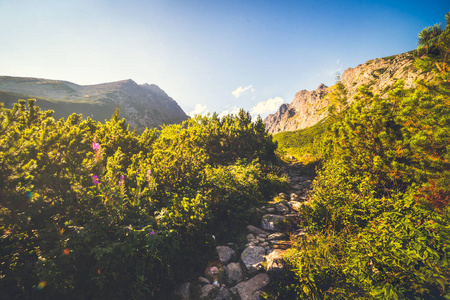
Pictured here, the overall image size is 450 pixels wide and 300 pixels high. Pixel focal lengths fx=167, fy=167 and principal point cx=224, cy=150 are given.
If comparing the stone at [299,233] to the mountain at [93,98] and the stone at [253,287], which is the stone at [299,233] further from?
the mountain at [93,98]

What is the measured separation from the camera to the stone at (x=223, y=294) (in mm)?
4188

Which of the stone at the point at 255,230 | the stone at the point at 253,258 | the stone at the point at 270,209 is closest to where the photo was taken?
the stone at the point at 253,258

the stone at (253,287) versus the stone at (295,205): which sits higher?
the stone at (295,205)

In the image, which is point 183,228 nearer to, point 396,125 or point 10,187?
point 10,187

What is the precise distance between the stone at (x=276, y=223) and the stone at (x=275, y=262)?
181 cm

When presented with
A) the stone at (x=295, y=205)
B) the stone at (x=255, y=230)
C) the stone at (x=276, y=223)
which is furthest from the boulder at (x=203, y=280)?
the stone at (x=295, y=205)

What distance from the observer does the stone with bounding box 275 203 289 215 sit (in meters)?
8.06

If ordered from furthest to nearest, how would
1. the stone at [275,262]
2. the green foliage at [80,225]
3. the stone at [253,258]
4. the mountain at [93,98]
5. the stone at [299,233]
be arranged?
the mountain at [93,98] → the stone at [299,233] → the stone at [253,258] → the stone at [275,262] → the green foliage at [80,225]

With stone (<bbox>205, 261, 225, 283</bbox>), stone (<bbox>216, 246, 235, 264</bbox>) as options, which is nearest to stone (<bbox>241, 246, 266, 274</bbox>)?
stone (<bbox>216, 246, 235, 264</bbox>)

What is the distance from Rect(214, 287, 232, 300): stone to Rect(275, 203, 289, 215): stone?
455 centimetres

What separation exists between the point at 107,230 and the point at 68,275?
92 cm

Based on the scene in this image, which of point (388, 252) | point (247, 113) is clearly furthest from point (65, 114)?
point (388, 252)

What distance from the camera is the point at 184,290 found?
4266mm

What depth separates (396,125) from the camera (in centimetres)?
697
